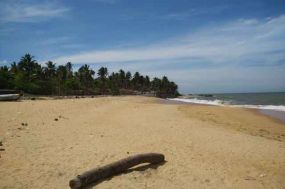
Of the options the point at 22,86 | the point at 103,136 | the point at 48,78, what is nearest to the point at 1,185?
the point at 103,136

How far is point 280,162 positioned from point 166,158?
3.52 meters

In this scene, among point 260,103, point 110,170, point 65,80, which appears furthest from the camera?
point 65,80

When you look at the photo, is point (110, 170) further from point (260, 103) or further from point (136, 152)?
point (260, 103)

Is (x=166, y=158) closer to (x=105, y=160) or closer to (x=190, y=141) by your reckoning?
(x=105, y=160)

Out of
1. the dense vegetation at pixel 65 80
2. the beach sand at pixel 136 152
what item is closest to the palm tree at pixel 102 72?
the dense vegetation at pixel 65 80

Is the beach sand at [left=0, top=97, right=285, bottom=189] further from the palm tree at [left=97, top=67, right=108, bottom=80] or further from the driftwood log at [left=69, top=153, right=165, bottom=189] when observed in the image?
the palm tree at [left=97, top=67, right=108, bottom=80]

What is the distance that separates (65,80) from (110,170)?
78.5m

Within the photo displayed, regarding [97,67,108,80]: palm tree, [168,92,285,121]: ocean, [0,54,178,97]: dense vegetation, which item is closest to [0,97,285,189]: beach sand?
[168,92,285,121]: ocean

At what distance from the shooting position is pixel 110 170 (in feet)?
21.9

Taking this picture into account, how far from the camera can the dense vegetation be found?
60344 millimetres

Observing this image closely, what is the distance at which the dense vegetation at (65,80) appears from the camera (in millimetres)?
60344

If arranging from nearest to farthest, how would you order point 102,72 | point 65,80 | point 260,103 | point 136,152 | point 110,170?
1. point 110,170
2. point 136,152
3. point 260,103
4. point 65,80
5. point 102,72

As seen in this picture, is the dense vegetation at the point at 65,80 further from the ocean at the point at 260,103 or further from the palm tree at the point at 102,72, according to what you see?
the ocean at the point at 260,103

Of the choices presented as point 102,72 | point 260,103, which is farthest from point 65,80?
point 260,103
